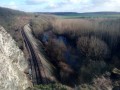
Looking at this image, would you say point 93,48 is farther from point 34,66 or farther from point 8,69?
point 8,69

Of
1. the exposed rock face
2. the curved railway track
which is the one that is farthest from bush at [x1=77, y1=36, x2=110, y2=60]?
the exposed rock face

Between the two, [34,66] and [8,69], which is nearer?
[8,69]

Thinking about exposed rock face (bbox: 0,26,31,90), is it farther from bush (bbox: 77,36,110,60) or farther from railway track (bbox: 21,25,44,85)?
bush (bbox: 77,36,110,60)

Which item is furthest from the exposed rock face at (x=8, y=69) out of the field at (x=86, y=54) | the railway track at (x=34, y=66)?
the field at (x=86, y=54)

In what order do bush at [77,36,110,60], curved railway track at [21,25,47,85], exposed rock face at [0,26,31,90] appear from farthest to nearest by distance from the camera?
1. bush at [77,36,110,60]
2. curved railway track at [21,25,47,85]
3. exposed rock face at [0,26,31,90]

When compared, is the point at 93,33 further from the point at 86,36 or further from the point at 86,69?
the point at 86,69

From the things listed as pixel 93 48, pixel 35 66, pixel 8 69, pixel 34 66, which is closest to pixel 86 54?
pixel 93 48

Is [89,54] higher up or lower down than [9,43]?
lower down

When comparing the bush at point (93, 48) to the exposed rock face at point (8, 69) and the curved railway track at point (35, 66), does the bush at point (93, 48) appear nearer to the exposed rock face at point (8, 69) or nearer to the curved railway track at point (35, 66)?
the curved railway track at point (35, 66)

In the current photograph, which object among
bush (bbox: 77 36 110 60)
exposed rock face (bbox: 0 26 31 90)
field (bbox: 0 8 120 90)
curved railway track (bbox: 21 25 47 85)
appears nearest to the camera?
exposed rock face (bbox: 0 26 31 90)

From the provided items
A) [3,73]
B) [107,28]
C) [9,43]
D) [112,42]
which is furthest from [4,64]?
[107,28]

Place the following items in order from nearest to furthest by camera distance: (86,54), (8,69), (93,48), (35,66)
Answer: (8,69) < (35,66) < (93,48) < (86,54)
